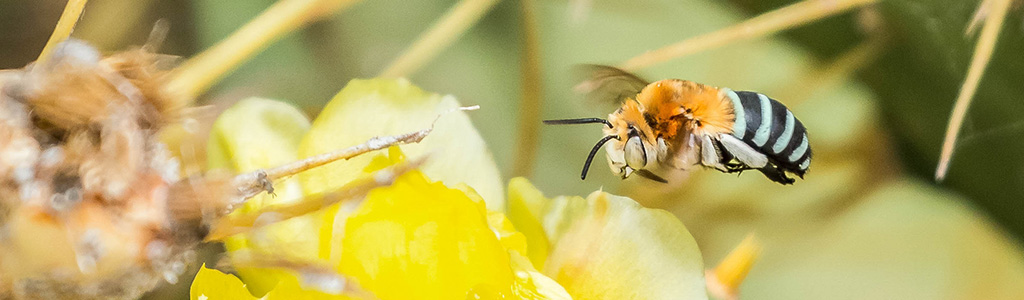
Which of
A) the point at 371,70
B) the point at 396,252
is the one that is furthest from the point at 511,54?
the point at 396,252

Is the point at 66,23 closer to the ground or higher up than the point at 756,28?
higher up

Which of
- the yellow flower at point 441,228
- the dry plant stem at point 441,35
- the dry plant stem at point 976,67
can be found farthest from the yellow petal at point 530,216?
the dry plant stem at point 976,67

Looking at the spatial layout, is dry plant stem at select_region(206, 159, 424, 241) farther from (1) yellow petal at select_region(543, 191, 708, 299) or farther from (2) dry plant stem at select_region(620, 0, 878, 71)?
(2) dry plant stem at select_region(620, 0, 878, 71)

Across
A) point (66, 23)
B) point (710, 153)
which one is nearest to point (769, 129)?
point (710, 153)

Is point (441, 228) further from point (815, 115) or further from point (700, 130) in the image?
point (815, 115)

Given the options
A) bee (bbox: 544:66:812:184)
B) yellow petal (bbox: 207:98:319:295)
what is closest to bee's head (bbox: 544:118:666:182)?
bee (bbox: 544:66:812:184)
